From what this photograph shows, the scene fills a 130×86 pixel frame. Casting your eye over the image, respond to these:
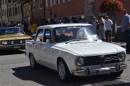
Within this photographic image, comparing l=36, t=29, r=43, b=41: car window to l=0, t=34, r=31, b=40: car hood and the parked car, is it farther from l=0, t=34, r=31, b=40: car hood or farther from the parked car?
l=0, t=34, r=31, b=40: car hood

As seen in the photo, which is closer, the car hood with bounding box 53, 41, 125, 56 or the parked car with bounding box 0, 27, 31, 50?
the car hood with bounding box 53, 41, 125, 56

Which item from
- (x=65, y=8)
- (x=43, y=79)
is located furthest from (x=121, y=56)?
(x=65, y=8)

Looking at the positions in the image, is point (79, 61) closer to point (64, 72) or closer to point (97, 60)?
point (97, 60)

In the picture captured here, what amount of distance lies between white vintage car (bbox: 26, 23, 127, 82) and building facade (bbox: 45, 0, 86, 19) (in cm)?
2124

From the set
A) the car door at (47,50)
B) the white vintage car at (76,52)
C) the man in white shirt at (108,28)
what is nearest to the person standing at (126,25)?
the man in white shirt at (108,28)

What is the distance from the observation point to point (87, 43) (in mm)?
8898

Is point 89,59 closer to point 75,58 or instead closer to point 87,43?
point 75,58

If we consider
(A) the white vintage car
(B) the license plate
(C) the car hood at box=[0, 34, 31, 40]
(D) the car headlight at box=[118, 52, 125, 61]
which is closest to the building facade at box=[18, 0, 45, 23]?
(C) the car hood at box=[0, 34, 31, 40]

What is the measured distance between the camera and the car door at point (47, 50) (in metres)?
9.09

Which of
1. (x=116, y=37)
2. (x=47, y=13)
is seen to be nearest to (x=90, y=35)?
(x=116, y=37)

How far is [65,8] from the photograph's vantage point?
1371 inches

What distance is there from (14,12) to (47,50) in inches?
2144

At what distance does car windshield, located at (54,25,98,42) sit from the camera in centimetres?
908

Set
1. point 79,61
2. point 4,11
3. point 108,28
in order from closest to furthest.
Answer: point 79,61, point 108,28, point 4,11
